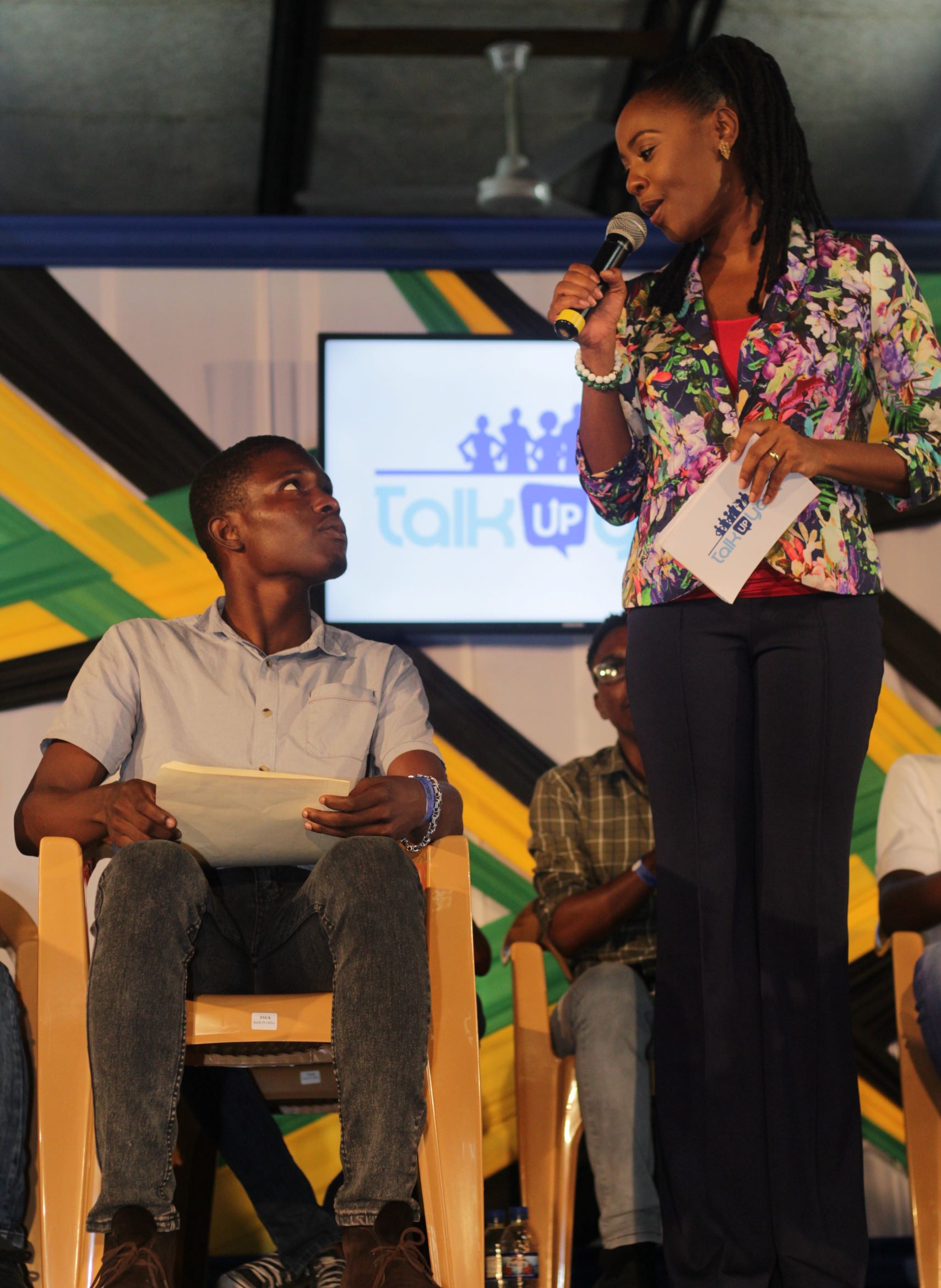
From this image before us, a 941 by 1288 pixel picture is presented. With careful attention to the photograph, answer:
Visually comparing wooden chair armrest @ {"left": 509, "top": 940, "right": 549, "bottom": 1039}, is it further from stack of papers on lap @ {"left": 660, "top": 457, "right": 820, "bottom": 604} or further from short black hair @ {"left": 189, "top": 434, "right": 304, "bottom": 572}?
stack of papers on lap @ {"left": 660, "top": 457, "right": 820, "bottom": 604}

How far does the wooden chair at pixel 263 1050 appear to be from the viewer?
1593 mm

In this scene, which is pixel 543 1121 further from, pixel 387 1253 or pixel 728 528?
pixel 728 528

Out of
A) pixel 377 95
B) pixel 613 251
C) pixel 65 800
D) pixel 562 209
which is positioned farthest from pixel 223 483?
pixel 377 95

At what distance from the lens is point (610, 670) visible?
273 cm

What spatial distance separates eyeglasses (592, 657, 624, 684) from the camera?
8.92ft

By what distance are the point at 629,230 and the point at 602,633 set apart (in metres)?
1.21

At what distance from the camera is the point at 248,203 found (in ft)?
22.4

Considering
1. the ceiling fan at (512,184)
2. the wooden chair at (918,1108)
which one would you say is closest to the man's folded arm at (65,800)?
the wooden chair at (918,1108)

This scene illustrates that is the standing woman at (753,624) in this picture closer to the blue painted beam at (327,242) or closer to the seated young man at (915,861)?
the seated young man at (915,861)

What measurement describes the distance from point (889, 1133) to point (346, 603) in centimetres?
162

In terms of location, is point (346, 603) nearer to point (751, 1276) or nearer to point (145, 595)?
point (145, 595)

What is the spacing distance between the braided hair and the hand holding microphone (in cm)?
9

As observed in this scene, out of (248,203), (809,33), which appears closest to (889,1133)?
(809,33)

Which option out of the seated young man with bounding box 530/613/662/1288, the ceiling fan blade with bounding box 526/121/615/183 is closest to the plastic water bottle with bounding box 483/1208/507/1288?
the seated young man with bounding box 530/613/662/1288
